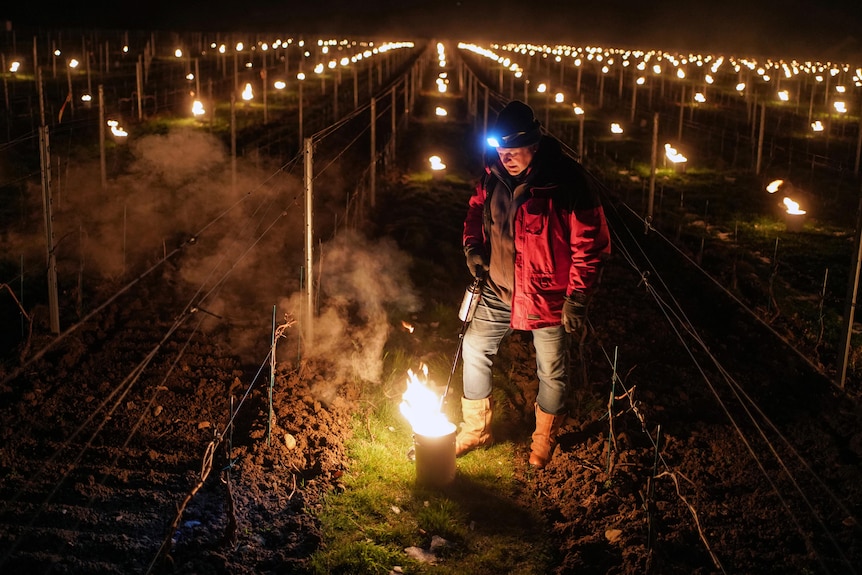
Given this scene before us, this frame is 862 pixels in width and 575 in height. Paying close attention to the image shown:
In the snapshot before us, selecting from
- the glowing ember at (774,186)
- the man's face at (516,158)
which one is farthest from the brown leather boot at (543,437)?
the glowing ember at (774,186)

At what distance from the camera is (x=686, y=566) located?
12.9 feet

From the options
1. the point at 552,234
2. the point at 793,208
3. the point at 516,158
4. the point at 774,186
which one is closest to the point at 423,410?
the point at 552,234

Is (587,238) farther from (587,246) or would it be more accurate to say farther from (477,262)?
(477,262)

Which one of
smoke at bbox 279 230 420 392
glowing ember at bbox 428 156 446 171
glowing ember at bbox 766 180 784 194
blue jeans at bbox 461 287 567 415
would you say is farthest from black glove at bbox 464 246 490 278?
glowing ember at bbox 766 180 784 194

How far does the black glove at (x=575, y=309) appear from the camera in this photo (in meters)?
4.27

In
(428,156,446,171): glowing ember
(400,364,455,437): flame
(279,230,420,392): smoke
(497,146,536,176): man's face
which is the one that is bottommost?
(279,230,420,392): smoke

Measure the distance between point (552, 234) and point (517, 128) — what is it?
0.60 meters

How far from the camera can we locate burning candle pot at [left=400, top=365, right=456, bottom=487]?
15.1 feet

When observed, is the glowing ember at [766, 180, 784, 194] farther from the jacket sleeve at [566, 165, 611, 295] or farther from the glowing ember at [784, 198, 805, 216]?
the jacket sleeve at [566, 165, 611, 295]

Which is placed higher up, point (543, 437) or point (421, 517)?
point (543, 437)

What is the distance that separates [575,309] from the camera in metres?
4.29

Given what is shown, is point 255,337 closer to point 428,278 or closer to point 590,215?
point 428,278

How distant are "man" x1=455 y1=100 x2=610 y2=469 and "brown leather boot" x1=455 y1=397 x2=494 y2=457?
0.18m

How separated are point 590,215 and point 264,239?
684 centimetres
